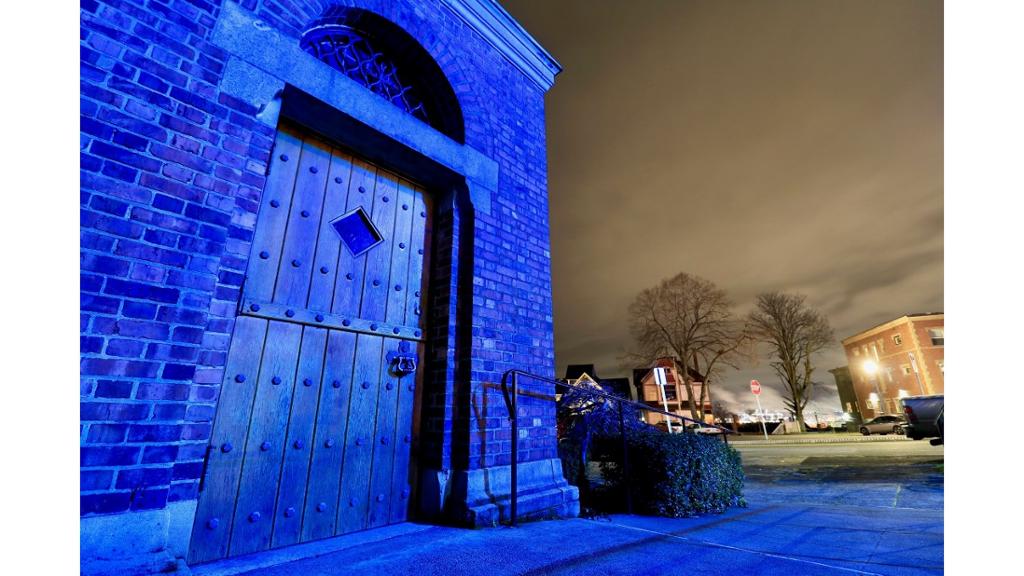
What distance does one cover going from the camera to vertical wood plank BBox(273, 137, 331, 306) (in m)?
2.79

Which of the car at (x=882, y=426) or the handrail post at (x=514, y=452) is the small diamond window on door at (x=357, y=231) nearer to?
the handrail post at (x=514, y=452)

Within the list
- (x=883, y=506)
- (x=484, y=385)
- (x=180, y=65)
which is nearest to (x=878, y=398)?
(x=883, y=506)

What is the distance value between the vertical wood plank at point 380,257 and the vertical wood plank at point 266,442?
0.57 meters

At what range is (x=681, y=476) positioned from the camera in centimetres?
437

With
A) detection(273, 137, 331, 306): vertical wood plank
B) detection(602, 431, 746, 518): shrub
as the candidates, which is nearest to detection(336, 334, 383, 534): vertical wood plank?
detection(273, 137, 331, 306): vertical wood plank

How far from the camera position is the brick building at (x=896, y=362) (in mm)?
32938

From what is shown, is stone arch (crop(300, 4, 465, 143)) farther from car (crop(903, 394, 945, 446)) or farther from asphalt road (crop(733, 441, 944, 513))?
car (crop(903, 394, 945, 446))

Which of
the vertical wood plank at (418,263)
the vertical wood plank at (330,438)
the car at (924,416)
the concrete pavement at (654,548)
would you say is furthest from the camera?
the car at (924,416)

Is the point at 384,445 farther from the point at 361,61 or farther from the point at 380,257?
the point at 361,61

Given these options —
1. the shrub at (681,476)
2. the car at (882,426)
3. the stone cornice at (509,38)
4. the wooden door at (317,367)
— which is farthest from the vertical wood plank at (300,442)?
the car at (882,426)

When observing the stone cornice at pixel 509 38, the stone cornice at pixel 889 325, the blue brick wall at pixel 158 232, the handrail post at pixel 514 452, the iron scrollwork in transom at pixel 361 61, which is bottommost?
the handrail post at pixel 514 452

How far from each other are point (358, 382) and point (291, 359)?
1.60ft

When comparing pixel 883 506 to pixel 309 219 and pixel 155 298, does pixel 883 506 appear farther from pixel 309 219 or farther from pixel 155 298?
pixel 155 298

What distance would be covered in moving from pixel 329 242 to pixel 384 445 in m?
1.52
